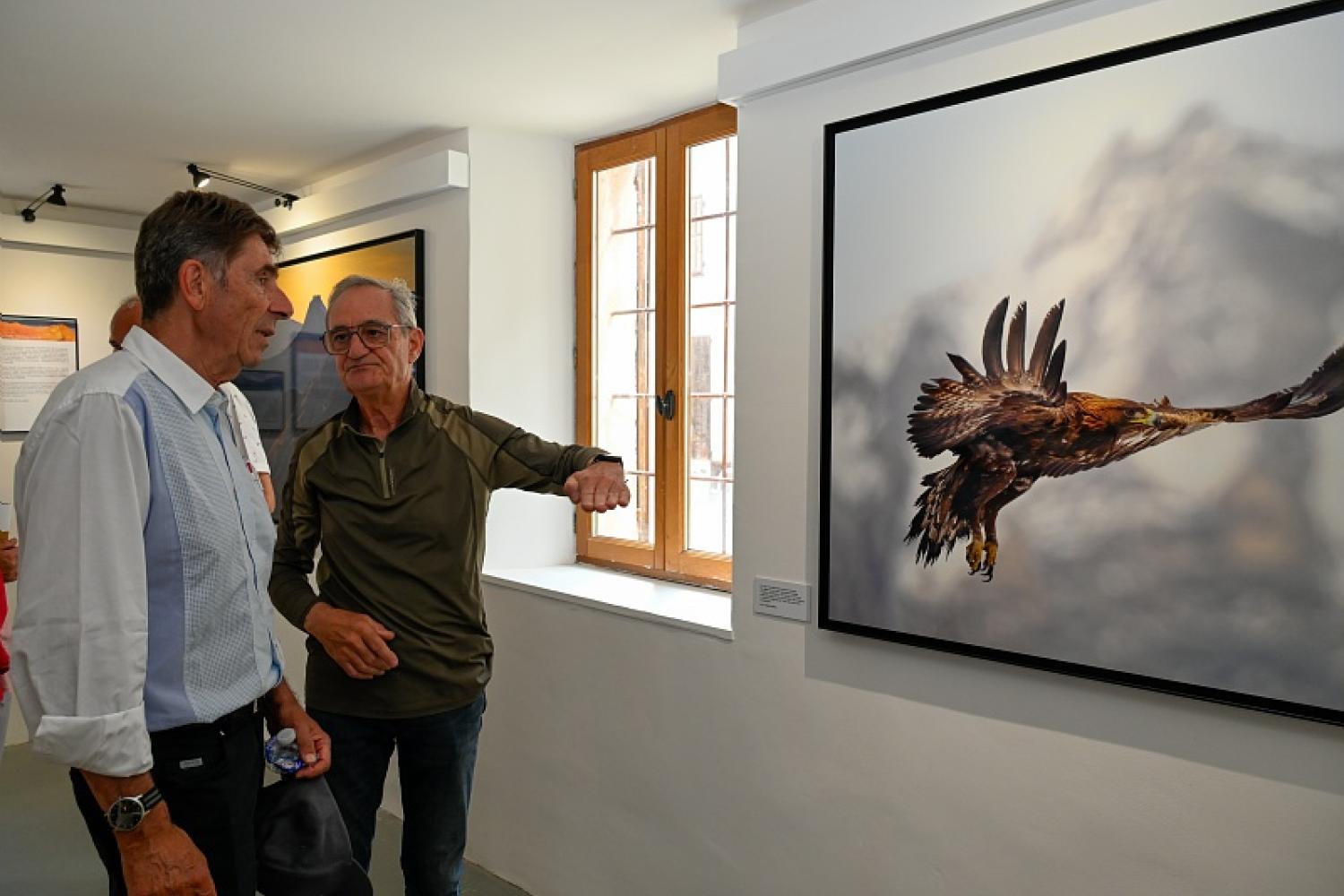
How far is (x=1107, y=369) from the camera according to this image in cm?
187

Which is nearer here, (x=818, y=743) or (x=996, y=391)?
(x=996, y=391)

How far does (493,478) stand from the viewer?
2.32 m

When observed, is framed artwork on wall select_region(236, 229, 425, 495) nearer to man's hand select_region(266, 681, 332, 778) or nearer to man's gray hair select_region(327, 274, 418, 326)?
man's gray hair select_region(327, 274, 418, 326)

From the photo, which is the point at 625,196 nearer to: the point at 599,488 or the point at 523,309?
the point at 523,309

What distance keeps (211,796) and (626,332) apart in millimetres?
2323

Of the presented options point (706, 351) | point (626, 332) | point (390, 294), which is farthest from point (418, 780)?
point (626, 332)

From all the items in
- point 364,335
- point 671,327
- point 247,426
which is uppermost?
point 671,327

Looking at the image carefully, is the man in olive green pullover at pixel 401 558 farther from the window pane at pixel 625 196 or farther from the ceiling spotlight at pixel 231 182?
the ceiling spotlight at pixel 231 182

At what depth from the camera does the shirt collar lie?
156 cm

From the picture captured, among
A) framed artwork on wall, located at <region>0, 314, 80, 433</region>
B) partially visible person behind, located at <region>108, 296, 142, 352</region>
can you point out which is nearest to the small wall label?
partially visible person behind, located at <region>108, 296, 142, 352</region>

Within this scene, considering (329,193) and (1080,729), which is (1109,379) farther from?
(329,193)

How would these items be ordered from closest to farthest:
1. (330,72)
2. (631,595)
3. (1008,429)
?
(1008,429) → (330,72) → (631,595)

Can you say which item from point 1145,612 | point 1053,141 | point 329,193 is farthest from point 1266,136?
point 329,193

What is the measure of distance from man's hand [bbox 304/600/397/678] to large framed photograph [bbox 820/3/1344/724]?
1.00 meters
